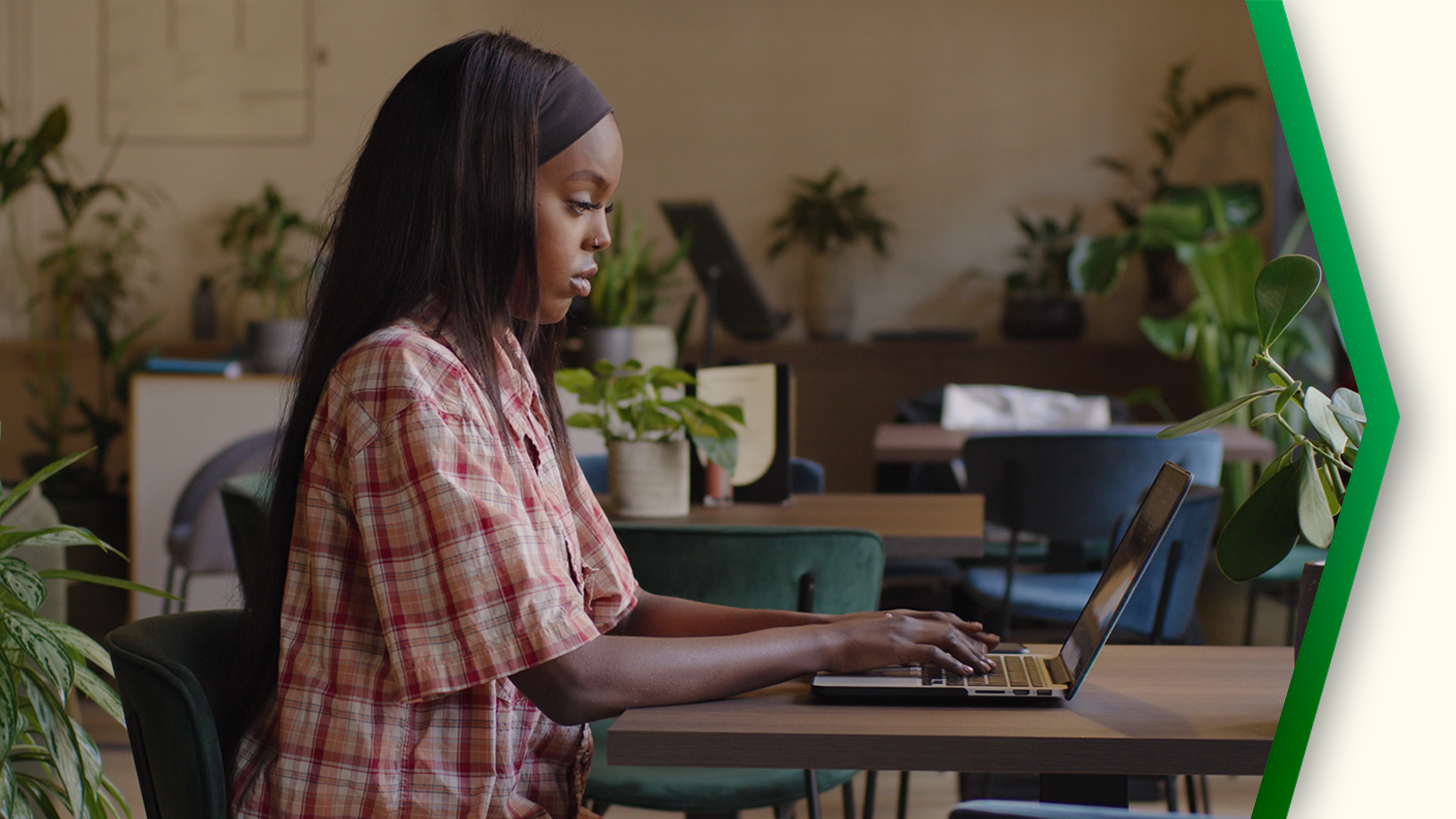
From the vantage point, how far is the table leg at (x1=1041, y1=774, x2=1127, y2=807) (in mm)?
1139

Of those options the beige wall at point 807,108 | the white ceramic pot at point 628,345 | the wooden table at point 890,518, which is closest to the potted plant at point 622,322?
the white ceramic pot at point 628,345

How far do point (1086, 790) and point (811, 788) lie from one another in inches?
24.1

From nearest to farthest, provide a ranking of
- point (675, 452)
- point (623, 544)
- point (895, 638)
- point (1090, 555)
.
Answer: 1. point (895, 638)
2. point (623, 544)
3. point (675, 452)
4. point (1090, 555)

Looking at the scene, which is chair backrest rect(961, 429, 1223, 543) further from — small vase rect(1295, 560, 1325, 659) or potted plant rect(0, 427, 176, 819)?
potted plant rect(0, 427, 176, 819)

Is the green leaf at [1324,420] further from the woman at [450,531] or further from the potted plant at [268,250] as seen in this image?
the potted plant at [268,250]

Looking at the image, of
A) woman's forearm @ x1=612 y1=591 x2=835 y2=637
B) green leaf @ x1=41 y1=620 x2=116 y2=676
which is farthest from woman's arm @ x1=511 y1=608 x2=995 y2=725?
green leaf @ x1=41 y1=620 x2=116 y2=676

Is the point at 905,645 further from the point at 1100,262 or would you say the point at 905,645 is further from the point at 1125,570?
the point at 1100,262

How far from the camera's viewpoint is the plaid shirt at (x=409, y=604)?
958 millimetres

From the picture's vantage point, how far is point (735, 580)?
1702 millimetres

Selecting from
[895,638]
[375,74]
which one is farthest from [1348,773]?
[375,74]

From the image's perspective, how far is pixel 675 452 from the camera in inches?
88.6

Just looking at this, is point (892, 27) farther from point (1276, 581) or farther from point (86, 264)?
point (86, 264)

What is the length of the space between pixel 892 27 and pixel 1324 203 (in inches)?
234

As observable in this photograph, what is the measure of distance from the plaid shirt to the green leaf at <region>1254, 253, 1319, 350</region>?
59 centimetres
